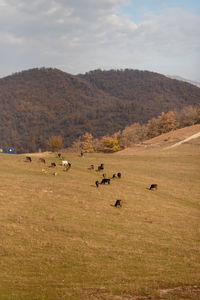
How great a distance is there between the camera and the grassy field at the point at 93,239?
35.3 feet

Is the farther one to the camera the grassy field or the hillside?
the hillside

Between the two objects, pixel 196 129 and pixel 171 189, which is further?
pixel 196 129

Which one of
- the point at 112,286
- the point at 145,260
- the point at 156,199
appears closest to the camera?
the point at 112,286

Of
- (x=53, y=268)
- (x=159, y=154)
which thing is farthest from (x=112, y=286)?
(x=159, y=154)

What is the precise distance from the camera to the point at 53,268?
1256 cm

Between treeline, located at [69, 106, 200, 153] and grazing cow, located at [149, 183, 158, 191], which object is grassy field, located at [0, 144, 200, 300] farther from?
treeline, located at [69, 106, 200, 153]

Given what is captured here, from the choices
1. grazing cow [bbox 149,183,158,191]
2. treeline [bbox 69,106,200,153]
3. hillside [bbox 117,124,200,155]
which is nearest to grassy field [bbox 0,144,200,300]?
grazing cow [bbox 149,183,158,191]

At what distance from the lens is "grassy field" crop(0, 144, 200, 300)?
10758 millimetres

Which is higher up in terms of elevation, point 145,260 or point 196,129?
point 196,129

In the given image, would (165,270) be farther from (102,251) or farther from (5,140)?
(5,140)

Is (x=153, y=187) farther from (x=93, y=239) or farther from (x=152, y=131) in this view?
(x=152, y=131)

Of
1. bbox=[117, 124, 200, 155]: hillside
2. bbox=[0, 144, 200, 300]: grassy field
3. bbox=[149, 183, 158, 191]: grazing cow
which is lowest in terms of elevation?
bbox=[0, 144, 200, 300]: grassy field

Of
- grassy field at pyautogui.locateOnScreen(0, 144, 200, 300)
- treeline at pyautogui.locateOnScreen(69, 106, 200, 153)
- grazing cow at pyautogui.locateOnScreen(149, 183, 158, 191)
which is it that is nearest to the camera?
grassy field at pyautogui.locateOnScreen(0, 144, 200, 300)

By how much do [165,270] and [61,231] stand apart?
6526 millimetres
